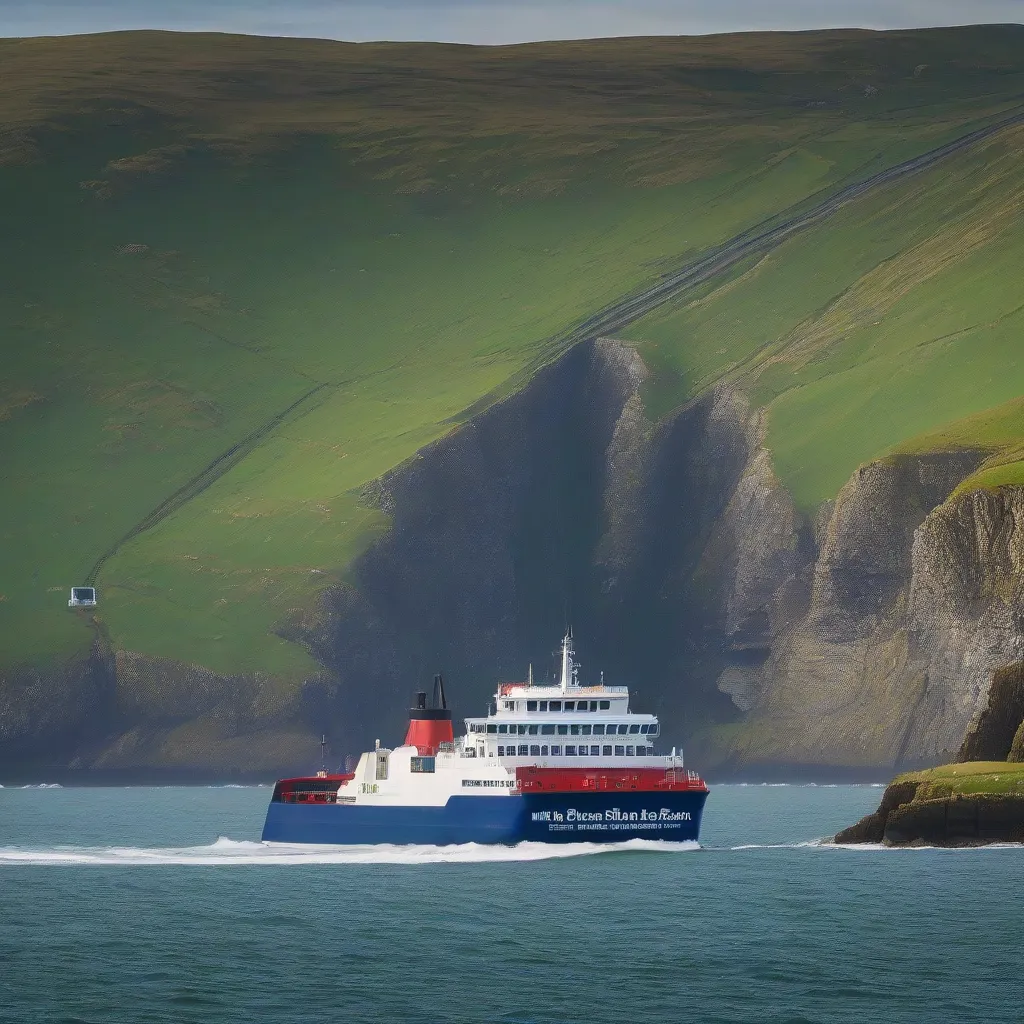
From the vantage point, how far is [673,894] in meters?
84.9

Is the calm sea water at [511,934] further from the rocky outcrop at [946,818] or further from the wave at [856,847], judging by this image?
the rocky outcrop at [946,818]

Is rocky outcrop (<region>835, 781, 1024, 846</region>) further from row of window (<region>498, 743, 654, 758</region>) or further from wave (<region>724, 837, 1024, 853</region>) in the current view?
row of window (<region>498, 743, 654, 758</region>)

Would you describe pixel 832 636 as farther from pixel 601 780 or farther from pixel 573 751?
pixel 601 780

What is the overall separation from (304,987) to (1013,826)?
3709 centimetres

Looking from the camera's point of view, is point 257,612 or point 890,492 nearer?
point 890,492

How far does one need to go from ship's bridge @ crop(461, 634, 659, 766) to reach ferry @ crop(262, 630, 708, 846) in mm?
38

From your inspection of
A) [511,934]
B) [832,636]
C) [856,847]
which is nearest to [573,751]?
[856,847]

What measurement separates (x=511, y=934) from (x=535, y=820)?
2128 centimetres

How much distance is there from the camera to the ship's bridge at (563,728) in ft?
324

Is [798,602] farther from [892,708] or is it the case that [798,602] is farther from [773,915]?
[773,915]

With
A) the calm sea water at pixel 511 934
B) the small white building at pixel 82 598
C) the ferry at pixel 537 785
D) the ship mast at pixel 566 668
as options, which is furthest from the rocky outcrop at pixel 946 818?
the small white building at pixel 82 598

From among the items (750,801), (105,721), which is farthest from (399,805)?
(105,721)

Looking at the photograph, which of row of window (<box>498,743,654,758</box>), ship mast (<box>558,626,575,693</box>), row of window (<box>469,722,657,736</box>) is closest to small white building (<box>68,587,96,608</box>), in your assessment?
ship mast (<box>558,626,575,693</box>)

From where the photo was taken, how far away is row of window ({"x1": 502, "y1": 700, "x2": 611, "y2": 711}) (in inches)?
3912
